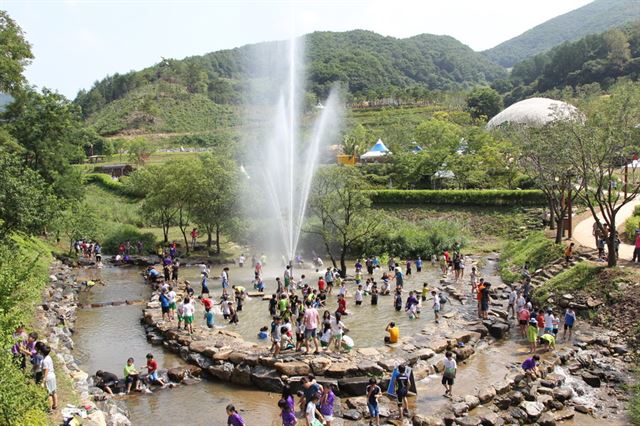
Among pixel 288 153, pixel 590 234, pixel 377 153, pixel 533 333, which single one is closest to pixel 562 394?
pixel 533 333

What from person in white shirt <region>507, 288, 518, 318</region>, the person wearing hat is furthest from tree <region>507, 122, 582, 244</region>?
the person wearing hat

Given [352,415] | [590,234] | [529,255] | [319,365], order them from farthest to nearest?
[590,234]
[529,255]
[319,365]
[352,415]

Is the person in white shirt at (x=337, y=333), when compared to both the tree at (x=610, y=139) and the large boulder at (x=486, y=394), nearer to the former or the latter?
the large boulder at (x=486, y=394)

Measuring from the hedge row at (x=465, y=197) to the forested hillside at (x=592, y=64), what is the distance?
2860 inches

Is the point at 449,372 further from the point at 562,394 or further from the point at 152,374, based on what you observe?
the point at 152,374

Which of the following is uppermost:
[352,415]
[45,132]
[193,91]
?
[193,91]

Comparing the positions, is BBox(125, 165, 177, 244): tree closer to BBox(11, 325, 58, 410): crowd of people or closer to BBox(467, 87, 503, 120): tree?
BBox(11, 325, 58, 410): crowd of people

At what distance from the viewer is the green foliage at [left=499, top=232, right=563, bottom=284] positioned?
2593 cm

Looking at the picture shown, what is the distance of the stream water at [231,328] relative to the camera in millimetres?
13367

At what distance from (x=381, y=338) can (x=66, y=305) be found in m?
14.4

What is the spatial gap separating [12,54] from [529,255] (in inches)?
1318

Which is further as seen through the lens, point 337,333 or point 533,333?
point 533,333

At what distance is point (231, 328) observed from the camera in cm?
1936

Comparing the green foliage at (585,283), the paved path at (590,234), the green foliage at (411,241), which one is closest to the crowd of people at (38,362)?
the green foliage at (585,283)
